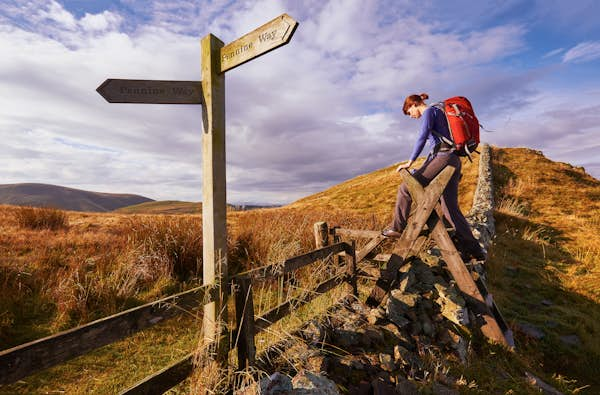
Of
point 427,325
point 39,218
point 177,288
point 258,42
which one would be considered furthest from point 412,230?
point 39,218

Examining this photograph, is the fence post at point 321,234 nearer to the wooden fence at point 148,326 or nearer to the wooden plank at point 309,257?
the wooden plank at point 309,257

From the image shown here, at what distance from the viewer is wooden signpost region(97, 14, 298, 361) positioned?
269 cm

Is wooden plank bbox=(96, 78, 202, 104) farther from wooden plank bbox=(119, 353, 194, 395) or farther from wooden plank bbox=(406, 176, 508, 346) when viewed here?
wooden plank bbox=(406, 176, 508, 346)

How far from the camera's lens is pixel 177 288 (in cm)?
573

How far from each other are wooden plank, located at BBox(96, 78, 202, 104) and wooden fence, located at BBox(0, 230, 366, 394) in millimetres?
1759

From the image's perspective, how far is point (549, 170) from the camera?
867 inches

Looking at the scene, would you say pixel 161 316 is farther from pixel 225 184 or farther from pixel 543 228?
pixel 543 228

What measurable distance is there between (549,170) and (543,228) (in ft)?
44.8

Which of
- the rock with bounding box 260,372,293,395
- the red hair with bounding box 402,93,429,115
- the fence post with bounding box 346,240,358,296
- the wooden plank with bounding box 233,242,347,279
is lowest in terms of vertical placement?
the rock with bounding box 260,372,293,395

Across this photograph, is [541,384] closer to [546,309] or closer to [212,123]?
[546,309]

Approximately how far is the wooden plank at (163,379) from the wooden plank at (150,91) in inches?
88.9

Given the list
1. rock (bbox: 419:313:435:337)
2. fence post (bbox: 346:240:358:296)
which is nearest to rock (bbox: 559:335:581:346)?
rock (bbox: 419:313:435:337)

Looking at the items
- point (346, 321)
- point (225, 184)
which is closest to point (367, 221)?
point (346, 321)

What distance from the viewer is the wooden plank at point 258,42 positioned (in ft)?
7.68
